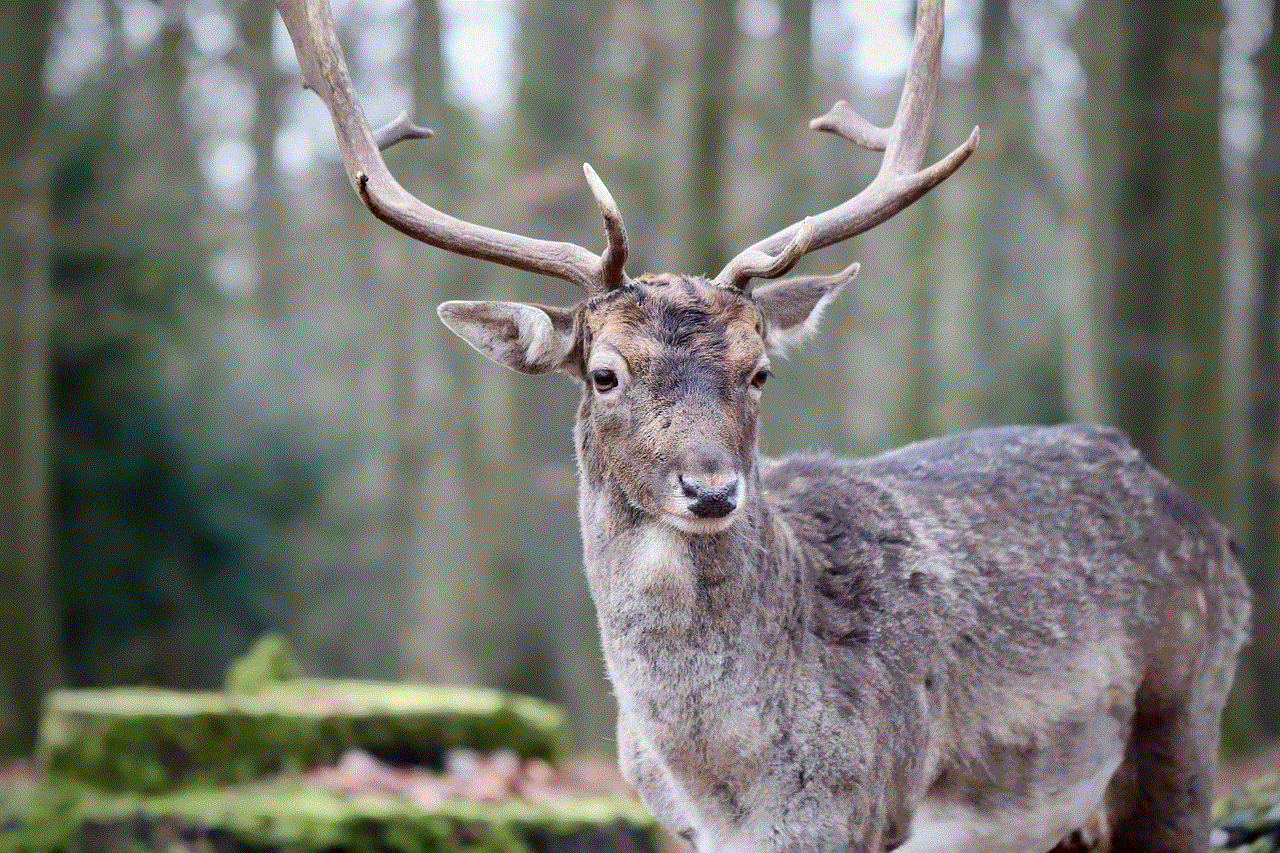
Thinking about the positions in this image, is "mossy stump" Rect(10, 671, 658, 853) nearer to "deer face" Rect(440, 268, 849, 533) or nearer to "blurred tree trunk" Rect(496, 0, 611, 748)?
"deer face" Rect(440, 268, 849, 533)

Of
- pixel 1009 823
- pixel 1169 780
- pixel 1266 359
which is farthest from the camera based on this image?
pixel 1266 359

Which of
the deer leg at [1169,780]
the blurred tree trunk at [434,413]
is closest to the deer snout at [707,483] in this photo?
the deer leg at [1169,780]

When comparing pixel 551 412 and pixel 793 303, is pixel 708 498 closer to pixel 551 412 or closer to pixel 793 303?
pixel 793 303

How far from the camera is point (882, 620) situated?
5.07 metres

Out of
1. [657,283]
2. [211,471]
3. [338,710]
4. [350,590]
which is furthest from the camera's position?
[350,590]

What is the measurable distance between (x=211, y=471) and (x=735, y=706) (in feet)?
50.1

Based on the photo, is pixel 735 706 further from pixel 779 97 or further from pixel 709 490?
pixel 779 97

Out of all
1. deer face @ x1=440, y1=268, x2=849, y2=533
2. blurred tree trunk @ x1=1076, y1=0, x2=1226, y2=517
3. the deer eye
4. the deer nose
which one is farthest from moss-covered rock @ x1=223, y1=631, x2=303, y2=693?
blurred tree trunk @ x1=1076, y1=0, x2=1226, y2=517

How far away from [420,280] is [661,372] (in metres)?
16.0

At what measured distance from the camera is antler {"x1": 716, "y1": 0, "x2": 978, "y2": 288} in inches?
198

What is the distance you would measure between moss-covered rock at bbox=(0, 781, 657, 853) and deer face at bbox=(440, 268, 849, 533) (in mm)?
3477

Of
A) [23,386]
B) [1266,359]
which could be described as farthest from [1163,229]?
[23,386]

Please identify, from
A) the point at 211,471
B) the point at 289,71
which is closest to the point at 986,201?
the point at 289,71

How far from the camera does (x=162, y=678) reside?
18.7 meters
